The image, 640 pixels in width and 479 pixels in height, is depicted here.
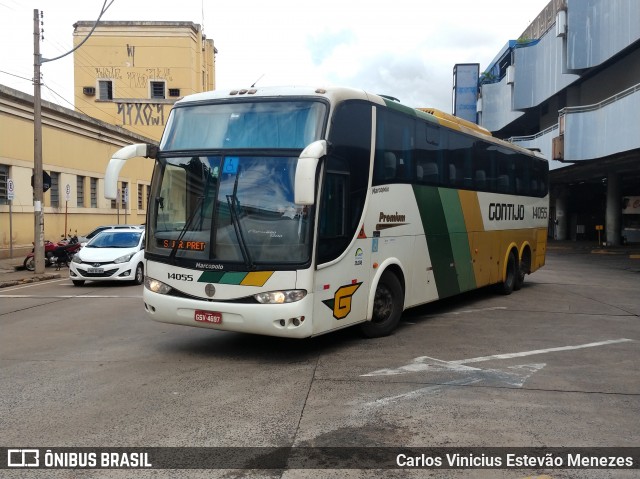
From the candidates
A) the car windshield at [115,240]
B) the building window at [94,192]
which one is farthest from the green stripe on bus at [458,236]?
the building window at [94,192]

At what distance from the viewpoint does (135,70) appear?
5128 centimetres

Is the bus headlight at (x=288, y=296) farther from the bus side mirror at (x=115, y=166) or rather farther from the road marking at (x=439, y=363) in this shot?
the bus side mirror at (x=115, y=166)

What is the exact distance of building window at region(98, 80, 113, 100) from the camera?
51781 mm

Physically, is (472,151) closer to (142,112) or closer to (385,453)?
(385,453)

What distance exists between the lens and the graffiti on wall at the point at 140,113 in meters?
51.0

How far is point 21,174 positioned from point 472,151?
1865 centimetres

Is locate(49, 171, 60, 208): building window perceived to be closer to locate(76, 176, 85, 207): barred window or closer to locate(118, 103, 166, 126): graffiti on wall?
locate(76, 176, 85, 207): barred window

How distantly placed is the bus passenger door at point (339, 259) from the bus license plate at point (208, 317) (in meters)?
1.14

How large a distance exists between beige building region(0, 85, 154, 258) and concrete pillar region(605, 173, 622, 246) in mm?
26926

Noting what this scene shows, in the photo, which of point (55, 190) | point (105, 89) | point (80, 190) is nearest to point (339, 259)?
point (55, 190)

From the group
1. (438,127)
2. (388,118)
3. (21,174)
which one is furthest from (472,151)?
(21,174)

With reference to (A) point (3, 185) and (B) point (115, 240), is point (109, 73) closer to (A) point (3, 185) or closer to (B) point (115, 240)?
(A) point (3, 185)

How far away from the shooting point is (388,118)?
914 centimetres

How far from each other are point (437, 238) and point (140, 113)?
4482cm
